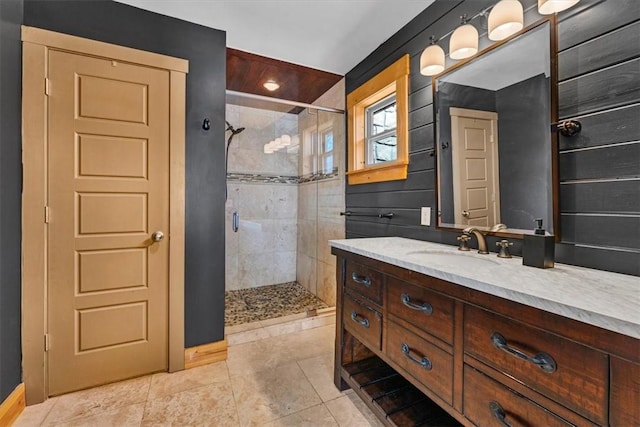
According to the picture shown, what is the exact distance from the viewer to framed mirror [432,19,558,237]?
1.24m

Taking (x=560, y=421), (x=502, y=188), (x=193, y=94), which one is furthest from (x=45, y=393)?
(x=502, y=188)

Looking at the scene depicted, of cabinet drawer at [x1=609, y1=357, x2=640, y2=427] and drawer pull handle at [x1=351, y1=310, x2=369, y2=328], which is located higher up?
cabinet drawer at [x1=609, y1=357, x2=640, y2=427]

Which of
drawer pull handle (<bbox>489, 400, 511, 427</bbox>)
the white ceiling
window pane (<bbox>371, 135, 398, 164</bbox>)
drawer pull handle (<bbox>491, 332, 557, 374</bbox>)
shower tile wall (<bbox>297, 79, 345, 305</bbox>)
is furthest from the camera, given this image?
shower tile wall (<bbox>297, 79, 345, 305</bbox>)

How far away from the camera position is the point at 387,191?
2236 mm

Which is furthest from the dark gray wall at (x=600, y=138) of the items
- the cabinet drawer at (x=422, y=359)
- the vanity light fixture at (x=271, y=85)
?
the vanity light fixture at (x=271, y=85)

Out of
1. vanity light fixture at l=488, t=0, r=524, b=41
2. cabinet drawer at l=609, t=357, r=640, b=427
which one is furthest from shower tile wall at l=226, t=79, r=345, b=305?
cabinet drawer at l=609, t=357, r=640, b=427

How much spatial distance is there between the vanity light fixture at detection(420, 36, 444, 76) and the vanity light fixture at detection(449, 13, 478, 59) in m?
0.13

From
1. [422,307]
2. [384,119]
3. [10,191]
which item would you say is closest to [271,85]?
[384,119]

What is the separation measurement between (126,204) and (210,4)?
4.54 feet

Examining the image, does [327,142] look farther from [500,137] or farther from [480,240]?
[480,240]

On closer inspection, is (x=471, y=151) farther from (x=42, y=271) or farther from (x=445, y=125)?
(x=42, y=271)

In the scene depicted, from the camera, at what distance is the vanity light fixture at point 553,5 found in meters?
1.10

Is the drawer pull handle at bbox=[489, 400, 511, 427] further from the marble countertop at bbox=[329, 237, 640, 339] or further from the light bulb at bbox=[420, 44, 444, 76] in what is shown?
the light bulb at bbox=[420, 44, 444, 76]

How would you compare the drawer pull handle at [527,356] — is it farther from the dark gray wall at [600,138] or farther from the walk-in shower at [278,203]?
the walk-in shower at [278,203]
